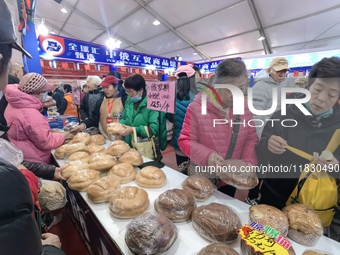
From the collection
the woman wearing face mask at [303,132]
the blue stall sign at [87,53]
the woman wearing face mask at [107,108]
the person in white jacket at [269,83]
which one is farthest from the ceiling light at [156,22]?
the woman wearing face mask at [303,132]

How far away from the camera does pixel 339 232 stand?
1.04 metres

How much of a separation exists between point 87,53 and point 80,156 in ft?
17.7

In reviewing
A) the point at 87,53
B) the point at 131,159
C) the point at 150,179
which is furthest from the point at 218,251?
the point at 87,53

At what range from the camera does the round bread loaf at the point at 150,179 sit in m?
1.17

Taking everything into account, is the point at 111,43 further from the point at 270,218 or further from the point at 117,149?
the point at 270,218

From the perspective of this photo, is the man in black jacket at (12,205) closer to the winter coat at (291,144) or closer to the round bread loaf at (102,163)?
the round bread loaf at (102,163)

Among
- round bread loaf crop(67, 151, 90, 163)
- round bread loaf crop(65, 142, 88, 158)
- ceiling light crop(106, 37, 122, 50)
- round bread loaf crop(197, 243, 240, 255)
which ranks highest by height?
ceiling light crop(106, 37, 122, 50)

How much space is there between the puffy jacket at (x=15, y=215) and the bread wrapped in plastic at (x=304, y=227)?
989mm

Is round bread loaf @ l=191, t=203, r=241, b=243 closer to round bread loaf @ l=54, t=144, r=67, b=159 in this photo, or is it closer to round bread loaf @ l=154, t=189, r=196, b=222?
round bread loaf @ l=154, t=189, r=196, b=222

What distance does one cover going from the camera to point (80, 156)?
1.57 m

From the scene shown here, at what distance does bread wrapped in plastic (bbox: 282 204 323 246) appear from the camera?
740 millimetres

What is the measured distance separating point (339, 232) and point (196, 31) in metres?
10.0

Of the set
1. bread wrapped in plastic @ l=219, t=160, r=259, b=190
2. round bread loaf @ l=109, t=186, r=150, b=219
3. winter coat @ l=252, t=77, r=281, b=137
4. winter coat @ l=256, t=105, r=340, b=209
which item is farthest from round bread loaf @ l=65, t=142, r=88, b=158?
winter coat @ l=252, t=77, r=281, b=137

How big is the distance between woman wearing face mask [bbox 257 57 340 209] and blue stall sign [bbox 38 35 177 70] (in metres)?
5.57
